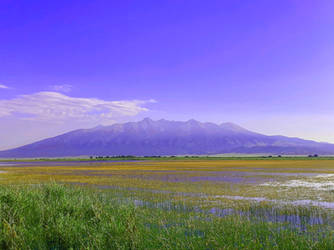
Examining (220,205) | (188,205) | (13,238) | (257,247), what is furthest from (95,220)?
(220,205)

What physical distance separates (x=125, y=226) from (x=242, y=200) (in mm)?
11731

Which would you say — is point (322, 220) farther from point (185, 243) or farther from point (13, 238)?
point (13, 238)

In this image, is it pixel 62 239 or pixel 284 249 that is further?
pixel 62 239

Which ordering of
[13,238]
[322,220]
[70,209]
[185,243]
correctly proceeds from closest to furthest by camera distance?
[13,238]
[185,243]
[70,209]
[322,220]

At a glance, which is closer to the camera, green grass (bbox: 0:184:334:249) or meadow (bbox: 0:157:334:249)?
green grass (bbox: 0:184:334:249)

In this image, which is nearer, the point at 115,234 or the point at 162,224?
the point at 115,234

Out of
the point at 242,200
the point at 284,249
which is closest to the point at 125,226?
the point at 284,249

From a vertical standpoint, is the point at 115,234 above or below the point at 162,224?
above

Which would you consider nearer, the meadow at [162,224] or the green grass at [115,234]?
the green grass at [115,234]

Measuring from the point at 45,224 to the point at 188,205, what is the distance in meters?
8.96

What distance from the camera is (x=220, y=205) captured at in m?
18.1

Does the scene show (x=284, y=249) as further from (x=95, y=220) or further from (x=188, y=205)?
(x=188, y=205)

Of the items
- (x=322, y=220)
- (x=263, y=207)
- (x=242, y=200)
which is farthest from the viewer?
(x=242, y=200)

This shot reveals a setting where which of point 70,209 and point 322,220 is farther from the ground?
point 70,209
